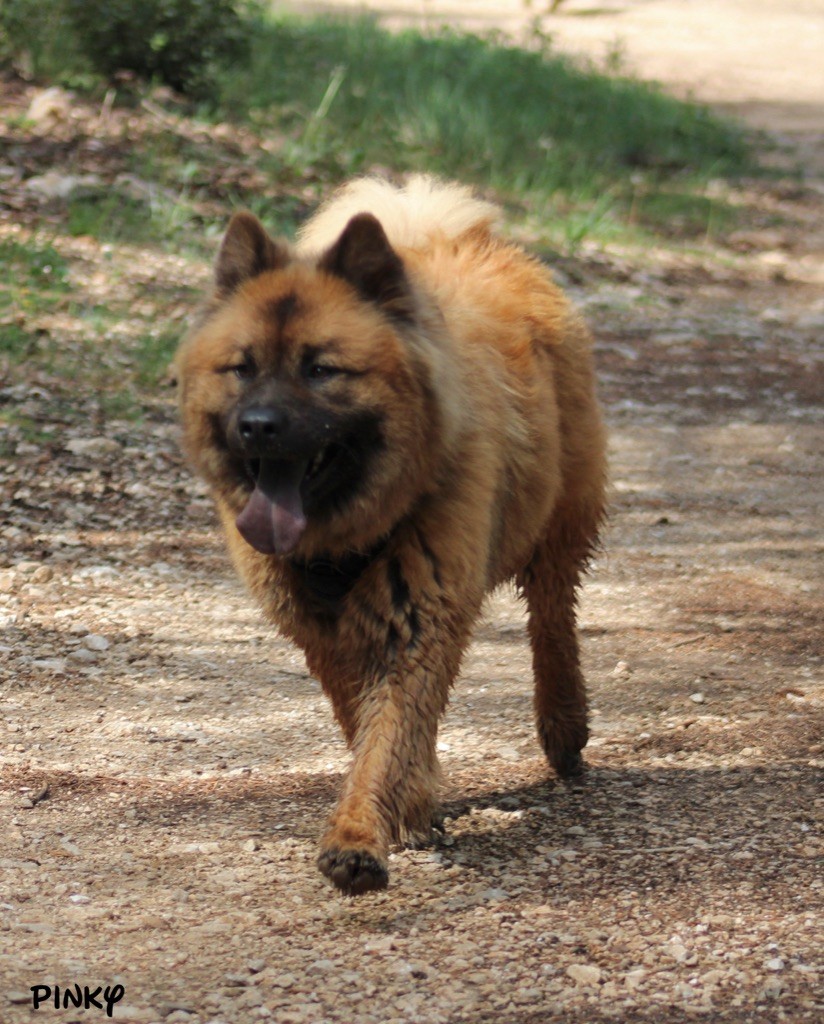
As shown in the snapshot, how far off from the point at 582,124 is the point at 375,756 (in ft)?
41.8

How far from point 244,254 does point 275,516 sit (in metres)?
0.88

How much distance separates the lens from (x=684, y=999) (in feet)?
11.2

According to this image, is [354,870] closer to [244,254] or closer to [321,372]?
[321,372]

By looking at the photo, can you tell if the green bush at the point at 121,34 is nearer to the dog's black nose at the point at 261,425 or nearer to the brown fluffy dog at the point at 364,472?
the brown fluffy dog at the point at 364,472

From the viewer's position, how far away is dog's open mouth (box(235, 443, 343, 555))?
3.86 metres

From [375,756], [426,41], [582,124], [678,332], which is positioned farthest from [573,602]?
[426,41]

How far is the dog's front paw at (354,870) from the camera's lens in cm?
360

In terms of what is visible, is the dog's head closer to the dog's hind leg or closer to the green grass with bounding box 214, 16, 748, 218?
the dog's hind leg

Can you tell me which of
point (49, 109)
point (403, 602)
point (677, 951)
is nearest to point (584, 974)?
point (677, 951)

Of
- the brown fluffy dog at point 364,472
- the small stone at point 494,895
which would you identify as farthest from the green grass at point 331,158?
the small stone at point 494,895

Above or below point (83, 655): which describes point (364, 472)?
above

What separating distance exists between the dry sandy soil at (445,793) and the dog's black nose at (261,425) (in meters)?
1.29

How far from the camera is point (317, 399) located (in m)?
3.84

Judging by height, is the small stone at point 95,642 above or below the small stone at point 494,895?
below
